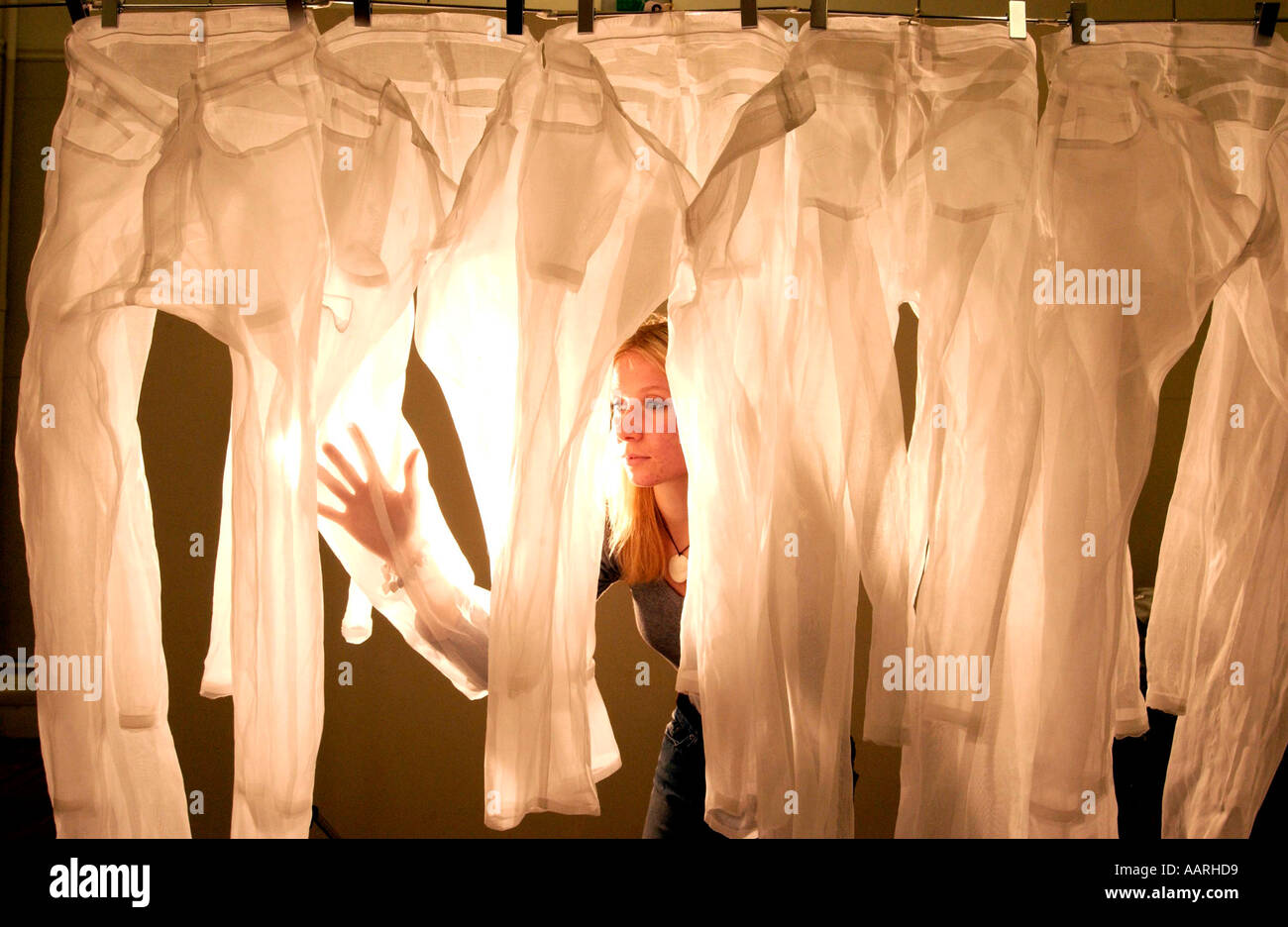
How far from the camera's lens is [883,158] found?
0.92m

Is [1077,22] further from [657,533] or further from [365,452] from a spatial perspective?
[365,452]

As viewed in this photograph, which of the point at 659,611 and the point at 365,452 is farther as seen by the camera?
the point at 659,611

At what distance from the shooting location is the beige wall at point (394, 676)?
179 centimetres

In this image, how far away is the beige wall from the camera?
1.79 m

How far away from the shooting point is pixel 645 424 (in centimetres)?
114

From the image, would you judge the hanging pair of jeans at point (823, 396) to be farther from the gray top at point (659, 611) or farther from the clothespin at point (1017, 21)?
the gray top at point (659, 611)

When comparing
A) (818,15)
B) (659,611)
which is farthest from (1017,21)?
(659,611)

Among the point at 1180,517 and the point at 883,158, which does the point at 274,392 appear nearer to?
the point at 883,158

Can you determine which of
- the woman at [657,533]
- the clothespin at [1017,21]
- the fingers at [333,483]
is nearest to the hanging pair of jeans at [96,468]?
the fingers at [333,483]

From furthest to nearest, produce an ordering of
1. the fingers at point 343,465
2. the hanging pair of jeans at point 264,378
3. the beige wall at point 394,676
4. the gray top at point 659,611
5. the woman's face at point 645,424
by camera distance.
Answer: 1. the beige wall at point 394,676
2. the gray top at point 659,611
3. the woman's face at point 645,424
4. the fingers at point 343,465
5. the hanging pair of jeans at point 264,378

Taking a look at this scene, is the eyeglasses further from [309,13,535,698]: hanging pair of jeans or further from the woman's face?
[309,13,535,698]: hanging pair of jeans

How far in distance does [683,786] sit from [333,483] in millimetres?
606

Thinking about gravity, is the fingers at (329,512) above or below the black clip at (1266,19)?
below

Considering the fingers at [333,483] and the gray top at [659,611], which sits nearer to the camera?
the fingers at [333,483]
